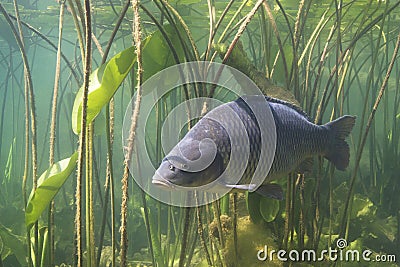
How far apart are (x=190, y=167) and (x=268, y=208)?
1308mm

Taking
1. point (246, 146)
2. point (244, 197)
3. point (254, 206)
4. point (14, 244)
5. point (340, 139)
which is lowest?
point (14, 244)

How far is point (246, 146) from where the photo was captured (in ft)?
6.98

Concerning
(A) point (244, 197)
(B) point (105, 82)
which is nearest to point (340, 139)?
(B) point (105, 82)

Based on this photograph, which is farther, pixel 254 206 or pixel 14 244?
pixel 14 244

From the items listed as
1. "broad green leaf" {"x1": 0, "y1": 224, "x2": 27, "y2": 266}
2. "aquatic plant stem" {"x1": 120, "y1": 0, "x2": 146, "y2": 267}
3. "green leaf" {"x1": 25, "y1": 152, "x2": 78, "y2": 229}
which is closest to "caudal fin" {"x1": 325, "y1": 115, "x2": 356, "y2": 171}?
"aquatic plant stem" {"x1": 120, "y1": 0, "x2": 146, "y2": 267}

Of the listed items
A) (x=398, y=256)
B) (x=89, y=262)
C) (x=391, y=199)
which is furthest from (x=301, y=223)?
(x=391, y=199)

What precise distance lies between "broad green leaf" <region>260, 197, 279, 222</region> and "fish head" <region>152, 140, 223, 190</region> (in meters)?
1.13

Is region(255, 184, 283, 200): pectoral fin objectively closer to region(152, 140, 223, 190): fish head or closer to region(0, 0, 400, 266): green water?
region(152, 140, 223, 190): fish head

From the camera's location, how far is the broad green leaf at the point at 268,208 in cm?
304

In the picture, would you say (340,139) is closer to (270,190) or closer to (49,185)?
(270,190)

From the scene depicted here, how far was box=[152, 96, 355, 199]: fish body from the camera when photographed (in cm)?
198

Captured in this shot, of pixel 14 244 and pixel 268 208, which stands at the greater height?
pixel 268 208

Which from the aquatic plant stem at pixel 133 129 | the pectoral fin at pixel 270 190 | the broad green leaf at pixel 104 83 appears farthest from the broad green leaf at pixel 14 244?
the pectoral fin at pixel 270 190

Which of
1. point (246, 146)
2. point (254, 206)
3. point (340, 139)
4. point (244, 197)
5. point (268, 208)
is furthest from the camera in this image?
point (244, 197)
